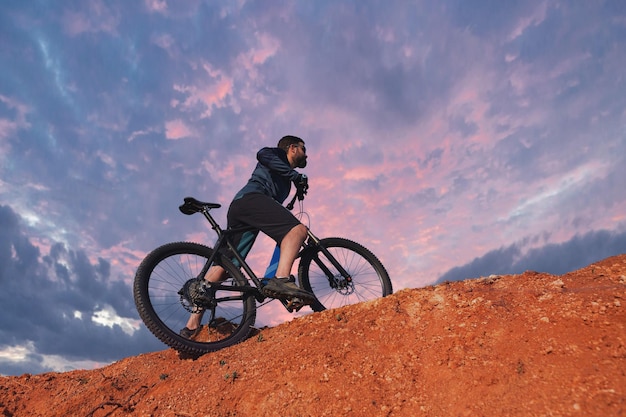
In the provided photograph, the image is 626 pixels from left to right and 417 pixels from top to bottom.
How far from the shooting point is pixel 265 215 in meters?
6.42

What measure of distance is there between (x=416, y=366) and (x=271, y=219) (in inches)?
129

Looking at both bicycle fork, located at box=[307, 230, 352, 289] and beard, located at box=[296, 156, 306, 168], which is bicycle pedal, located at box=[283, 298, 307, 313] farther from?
beard, located at box=[296, 156, 306, 168]

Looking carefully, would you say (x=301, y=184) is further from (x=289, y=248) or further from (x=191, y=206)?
(x=191, y=206)

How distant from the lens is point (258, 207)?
6445 millimetres

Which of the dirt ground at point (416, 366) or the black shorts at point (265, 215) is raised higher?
the black shorts at point (265, 215)

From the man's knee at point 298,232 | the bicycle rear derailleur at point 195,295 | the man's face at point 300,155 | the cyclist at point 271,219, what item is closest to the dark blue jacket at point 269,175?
the cyclist at point 271,219

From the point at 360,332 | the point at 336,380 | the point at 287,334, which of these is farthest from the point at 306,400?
the point at 287,334

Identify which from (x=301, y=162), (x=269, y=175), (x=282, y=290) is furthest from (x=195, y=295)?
(x=301, y=162)

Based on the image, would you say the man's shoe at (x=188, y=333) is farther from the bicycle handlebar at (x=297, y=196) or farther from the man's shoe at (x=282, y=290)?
the bicycle handlebar at (x=297, y=196)

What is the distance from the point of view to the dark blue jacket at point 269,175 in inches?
265

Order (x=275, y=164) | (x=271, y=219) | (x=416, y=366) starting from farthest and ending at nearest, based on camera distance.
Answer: (x=275, y=164)
(x=271, y=219)
(x=416, y=366)

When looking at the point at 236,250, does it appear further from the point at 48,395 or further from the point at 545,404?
the point at 545,404

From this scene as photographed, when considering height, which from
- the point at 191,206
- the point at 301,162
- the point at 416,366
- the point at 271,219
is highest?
the point at 301,162

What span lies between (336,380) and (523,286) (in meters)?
3.04
